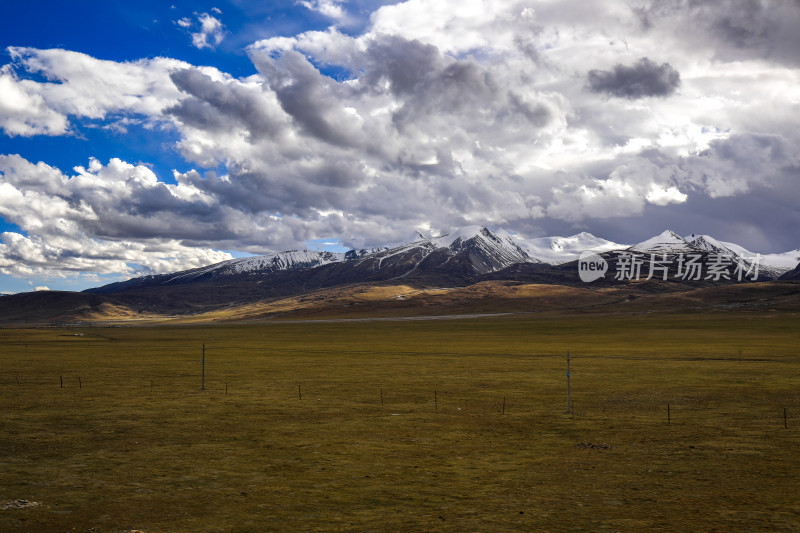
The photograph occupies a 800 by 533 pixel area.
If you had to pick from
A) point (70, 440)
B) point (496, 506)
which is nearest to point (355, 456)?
point (496, 506)

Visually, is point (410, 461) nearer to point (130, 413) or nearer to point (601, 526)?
point (601, 526)

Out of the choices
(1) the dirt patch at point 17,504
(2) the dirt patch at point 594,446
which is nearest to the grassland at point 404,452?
(2) the dirt patch at point 594,446

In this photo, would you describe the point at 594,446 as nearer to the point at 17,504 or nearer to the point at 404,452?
the point at 404,452

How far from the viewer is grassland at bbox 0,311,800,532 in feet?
56.5

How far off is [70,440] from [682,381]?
4601cm

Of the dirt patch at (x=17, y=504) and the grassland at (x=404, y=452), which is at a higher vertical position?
the dirt patch at (x=17, y=504)

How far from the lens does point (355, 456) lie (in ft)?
81.3

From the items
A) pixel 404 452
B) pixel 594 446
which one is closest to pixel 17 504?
pixel 404 452

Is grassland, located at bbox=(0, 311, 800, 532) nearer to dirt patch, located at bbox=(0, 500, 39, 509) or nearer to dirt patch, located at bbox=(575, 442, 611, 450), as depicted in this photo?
dirt patch, located at bbox=(575, 442, 611, 450)

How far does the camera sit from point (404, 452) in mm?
25453

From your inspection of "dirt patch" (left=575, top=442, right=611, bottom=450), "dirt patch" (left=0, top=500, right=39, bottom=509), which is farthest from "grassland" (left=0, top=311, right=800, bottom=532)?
"dirt patch" (left=0, top=500, right=39, bottom=509)

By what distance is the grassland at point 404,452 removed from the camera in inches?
679

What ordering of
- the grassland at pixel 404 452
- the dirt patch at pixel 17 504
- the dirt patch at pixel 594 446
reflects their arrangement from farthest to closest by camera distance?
the dirt patch at pixel 594 446
the dirt patch at pixel 17 504
the grassland at pixel 404 452

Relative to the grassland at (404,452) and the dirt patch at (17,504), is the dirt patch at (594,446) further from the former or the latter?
the dirt patch at (17,504)
